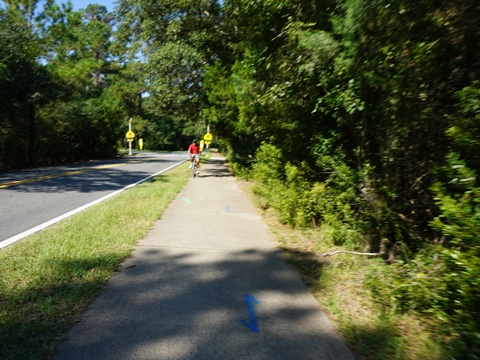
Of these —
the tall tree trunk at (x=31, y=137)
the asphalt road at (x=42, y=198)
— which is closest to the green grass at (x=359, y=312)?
the asphalt road at (x=42, y=198)

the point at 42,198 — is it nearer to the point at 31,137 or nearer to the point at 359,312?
the point at 359,312

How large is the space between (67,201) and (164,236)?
459 cm

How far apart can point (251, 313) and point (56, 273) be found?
254 cm

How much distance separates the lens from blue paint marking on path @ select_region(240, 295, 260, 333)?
3280 millimetres

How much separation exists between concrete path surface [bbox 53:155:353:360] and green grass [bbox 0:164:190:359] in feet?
0.60

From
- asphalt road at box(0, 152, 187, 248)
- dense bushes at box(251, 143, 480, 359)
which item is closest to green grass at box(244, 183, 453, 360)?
dense bushes at box(251, 143, 480, 359)

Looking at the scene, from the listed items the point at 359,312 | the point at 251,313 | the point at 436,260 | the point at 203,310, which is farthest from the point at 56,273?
the point at 436,260

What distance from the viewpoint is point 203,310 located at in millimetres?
3541

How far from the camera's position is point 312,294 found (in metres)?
4.13

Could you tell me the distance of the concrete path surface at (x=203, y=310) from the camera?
9.50ft

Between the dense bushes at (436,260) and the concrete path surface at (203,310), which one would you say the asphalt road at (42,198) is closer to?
the concrete path surface at (203,310)

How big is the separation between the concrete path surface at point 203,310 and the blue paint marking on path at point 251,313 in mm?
10

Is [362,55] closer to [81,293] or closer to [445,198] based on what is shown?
[445,198]

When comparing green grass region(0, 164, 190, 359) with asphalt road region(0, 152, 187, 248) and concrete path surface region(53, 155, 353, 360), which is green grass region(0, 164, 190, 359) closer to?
concrete path surface region(53, 155, 353, 360)
